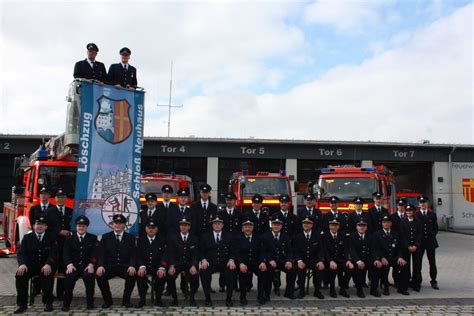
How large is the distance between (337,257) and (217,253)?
7.09ft

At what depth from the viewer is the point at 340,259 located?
8.05 meters

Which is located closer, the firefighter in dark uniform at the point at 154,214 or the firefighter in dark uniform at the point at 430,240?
the firefighter in dark uniform at the point at 154,214

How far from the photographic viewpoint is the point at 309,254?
25.6ft

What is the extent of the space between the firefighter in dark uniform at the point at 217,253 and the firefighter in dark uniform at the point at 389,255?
256 cm

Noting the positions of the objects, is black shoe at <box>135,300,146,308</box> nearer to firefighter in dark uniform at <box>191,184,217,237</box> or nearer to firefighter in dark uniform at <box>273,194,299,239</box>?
firefighter in dark uniform at <box>191,184,217,237</box>

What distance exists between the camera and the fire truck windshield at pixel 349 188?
13.0 m

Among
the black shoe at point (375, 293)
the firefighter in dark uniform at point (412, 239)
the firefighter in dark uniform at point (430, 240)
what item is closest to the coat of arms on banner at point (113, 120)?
the black shoe at point (375, 293)

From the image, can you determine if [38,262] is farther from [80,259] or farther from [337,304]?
[337,304]

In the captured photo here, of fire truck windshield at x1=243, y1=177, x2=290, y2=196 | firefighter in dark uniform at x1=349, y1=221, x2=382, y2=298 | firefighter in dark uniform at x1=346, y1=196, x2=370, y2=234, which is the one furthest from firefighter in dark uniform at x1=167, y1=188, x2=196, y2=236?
fire truck windshield at x1=243, y1=177, x2=290, y2=196

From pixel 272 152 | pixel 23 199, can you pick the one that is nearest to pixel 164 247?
pixel 23 199

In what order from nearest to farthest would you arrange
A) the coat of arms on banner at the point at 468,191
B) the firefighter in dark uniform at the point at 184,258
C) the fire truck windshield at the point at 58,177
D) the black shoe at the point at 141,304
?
the black shoe at the point at 141,304 < the firefighter in dark uniform at the point at 184,258 < the fire truck windshield at the point at 58,177 < the coat of arms on banner at the point at 468,191

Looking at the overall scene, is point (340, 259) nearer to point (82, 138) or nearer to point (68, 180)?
point (82, 138)

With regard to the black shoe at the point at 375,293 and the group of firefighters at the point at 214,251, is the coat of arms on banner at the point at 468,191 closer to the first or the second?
the group of firefighters at the point at 214,251

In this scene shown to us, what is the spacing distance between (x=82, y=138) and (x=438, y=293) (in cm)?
670
